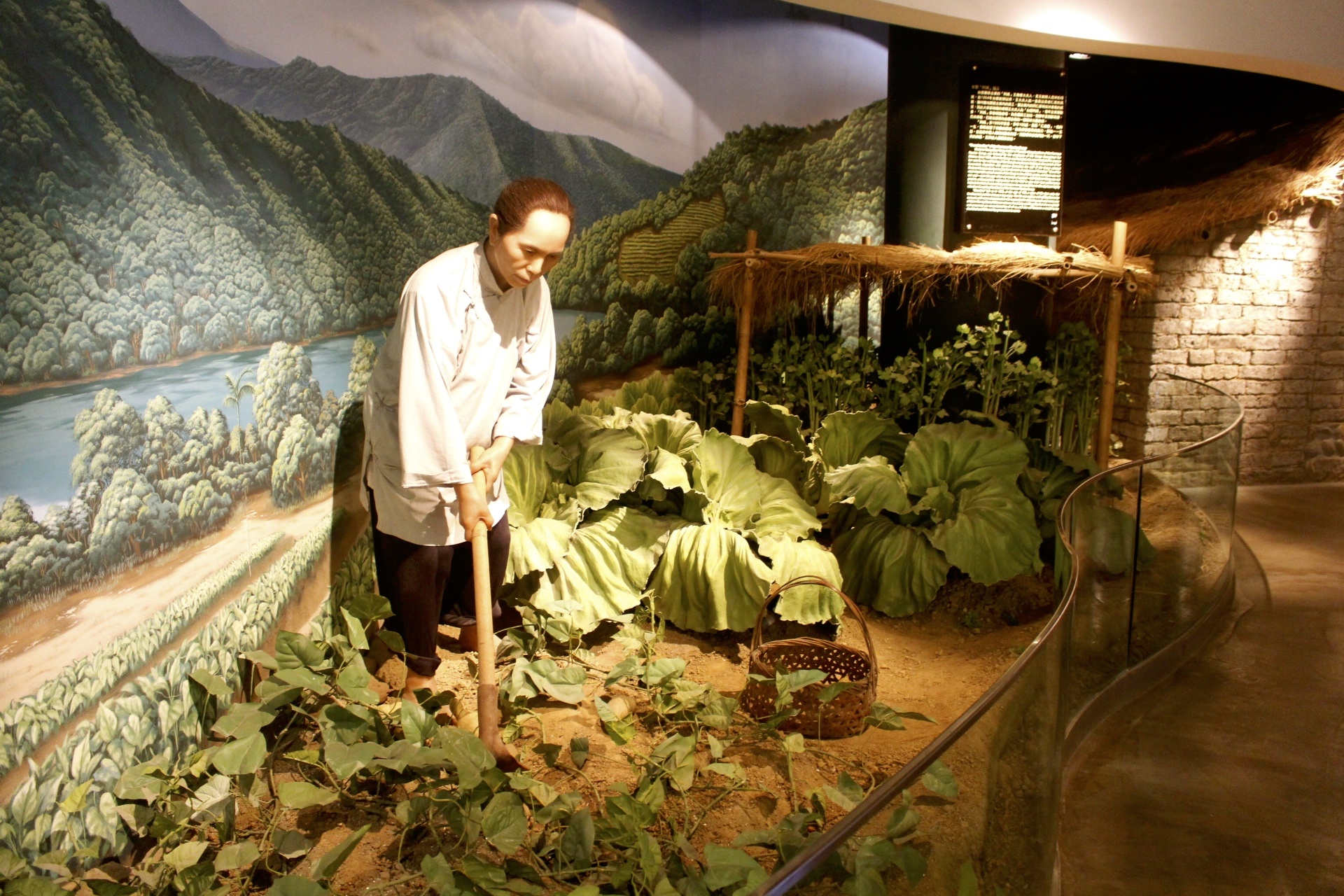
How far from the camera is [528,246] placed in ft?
8.07

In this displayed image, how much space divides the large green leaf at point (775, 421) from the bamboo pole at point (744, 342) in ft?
0.33

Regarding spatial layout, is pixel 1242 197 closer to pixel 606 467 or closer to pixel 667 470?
pixel 667 470

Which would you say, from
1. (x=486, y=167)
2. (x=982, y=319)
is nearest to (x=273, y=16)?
(x=486, y=167)

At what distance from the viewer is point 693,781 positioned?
241 cm

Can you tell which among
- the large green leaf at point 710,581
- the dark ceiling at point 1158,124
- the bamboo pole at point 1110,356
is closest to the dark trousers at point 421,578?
the large green leaf at point 710,581

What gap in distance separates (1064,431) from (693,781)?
3.97 m

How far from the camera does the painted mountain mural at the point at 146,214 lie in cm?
193

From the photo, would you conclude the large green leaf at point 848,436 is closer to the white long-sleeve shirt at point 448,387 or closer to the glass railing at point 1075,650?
the glass railing at point 1075,650

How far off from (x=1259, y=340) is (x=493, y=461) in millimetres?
6247

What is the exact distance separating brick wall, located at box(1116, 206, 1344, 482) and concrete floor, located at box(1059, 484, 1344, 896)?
2.55 m

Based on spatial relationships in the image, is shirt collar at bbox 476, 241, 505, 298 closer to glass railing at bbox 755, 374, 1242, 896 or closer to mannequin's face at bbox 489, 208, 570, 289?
mannequin's face at bbox 489, 208, 570, 289

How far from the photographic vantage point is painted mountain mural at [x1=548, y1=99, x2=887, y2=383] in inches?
177

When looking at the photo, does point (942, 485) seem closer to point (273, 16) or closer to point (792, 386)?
point (792, 386)

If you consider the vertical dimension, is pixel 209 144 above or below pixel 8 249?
above
